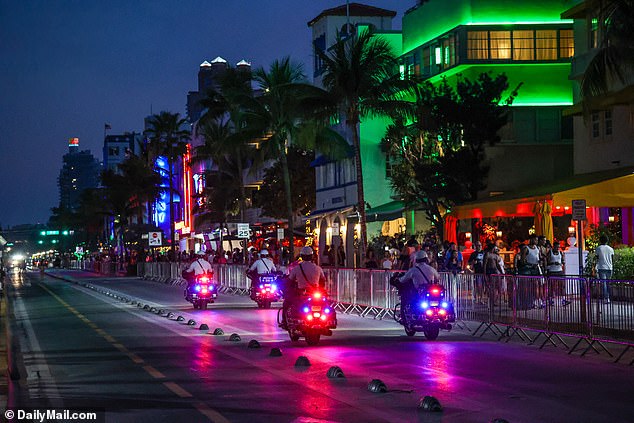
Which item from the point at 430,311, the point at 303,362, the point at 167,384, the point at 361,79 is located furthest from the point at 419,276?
the point at 361,79

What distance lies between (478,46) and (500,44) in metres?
1.04

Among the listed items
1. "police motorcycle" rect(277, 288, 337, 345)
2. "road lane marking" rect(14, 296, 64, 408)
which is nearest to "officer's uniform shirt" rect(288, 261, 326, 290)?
"police motorcycle" rect(277, 288, 337, 345)

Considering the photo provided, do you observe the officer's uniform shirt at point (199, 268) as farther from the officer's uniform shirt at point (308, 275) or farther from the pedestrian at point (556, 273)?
the officer's uniform shirt at point (308, 275)

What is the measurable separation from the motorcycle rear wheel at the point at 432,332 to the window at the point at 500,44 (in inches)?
1199

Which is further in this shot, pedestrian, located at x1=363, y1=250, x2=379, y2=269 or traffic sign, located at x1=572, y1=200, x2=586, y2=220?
pedestrian, located at x1=363, y1=250, x2=379, y2=269

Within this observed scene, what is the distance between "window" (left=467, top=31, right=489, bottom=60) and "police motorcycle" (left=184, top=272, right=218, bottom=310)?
2110 cm

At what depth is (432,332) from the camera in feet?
67.4

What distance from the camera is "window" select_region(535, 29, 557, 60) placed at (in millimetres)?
48875

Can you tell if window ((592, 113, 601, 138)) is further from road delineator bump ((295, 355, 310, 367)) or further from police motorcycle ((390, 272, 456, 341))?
road delineator bump ((295, 355, 310, 367))

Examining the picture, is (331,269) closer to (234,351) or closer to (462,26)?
(234,351)

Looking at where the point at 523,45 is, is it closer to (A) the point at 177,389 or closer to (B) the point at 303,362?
(B) the point at 303,362

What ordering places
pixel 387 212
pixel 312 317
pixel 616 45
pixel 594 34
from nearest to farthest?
pixel 312 317, pixel 616 45, pixel 594 34, pixel 387 212

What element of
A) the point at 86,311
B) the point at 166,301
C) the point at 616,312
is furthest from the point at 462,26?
the point at 616,312

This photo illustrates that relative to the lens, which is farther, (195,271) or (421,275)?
(195,271)
